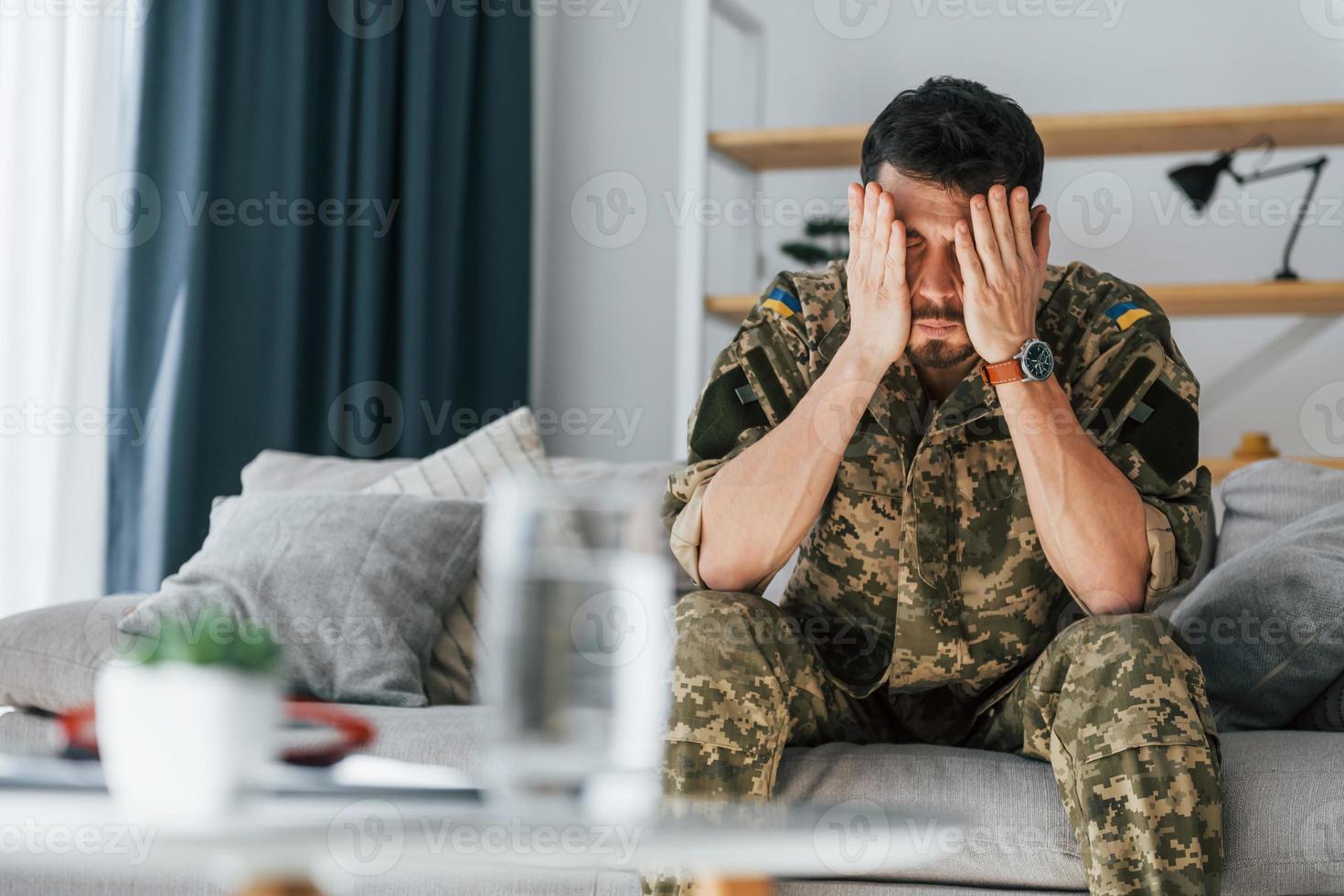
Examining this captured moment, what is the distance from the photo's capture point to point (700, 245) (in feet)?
9.17

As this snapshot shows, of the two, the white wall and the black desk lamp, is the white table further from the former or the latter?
the black desk lamp

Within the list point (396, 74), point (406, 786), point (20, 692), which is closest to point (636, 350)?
point (396, 74)

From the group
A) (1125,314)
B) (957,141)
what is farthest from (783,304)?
(1125,314)

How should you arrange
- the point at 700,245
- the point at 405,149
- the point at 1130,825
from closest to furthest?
the point at 1130,825 → the point at 700,245 → the point at 405,149

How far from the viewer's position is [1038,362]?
4.49 feet

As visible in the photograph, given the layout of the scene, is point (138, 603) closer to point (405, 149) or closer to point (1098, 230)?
point (405, 149)

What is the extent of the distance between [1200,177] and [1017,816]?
178cm

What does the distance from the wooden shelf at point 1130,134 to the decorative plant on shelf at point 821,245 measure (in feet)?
0.49

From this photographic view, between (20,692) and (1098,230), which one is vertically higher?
(1098,230)

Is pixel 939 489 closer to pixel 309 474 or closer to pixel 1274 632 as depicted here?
pixel 1274 632

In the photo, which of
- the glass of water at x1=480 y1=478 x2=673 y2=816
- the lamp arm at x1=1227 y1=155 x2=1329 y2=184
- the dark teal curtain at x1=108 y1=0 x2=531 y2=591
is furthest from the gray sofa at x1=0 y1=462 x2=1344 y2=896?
the lamp arm at x1=1227 y1=155 x2=1329 y2=184

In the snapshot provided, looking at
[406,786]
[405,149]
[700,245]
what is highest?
[405,149]

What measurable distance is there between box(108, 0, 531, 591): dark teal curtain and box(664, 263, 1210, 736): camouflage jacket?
1.34 meters

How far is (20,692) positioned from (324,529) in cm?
41
